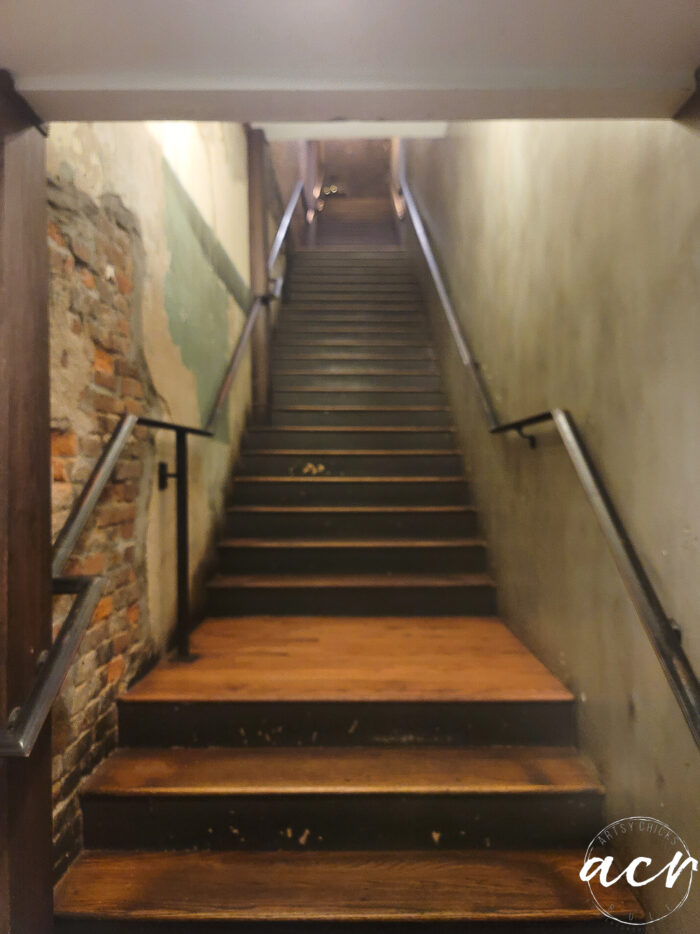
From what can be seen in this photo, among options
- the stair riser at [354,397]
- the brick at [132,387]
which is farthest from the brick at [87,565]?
the stair riser at [354,397]

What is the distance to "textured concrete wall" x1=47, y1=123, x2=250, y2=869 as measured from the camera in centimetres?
130

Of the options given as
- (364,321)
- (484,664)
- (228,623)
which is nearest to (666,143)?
(484,664)

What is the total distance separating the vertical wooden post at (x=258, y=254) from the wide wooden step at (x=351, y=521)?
3.52 feet

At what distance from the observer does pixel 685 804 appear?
41.0 inches

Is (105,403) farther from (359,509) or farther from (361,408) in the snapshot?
(361,408)

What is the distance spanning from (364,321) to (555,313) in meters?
3.16

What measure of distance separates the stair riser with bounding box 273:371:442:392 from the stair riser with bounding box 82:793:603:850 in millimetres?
2890

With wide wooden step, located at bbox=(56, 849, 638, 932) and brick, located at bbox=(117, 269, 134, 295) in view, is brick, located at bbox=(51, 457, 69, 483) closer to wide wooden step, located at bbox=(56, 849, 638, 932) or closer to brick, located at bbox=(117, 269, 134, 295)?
brick, located at bbox=(117, 269, 134, 295)

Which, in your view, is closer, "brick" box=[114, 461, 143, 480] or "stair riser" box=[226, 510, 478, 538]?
"brick" box=[114, 461, 143, 480]

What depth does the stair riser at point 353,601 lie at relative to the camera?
2.38 meters

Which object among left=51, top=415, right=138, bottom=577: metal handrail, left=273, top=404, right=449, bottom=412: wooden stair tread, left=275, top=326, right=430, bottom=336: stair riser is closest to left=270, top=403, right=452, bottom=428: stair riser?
left=273, top=404, right=449, bottom=412: wooden stair tread

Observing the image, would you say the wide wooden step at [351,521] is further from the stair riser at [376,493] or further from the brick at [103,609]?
the brick at [103,609]

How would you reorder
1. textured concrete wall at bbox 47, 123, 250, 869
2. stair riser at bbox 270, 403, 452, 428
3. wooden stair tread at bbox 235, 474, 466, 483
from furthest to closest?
1. stair riser at bbox 270, 403, 452, 428
2. wooden stair tread at bbox 235, 474, 466, 483
3. textured concrete wall at bbox 47, 123, 250, 869

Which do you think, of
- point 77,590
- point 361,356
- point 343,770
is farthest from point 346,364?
point 77,590
